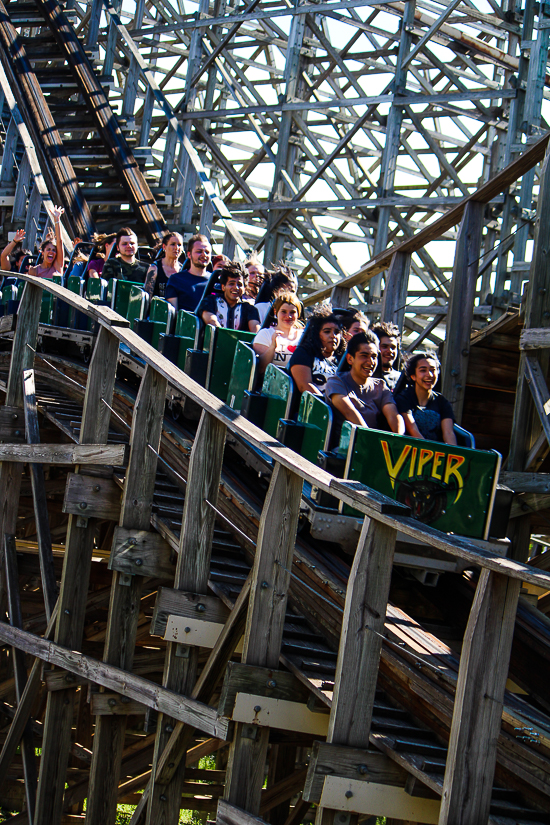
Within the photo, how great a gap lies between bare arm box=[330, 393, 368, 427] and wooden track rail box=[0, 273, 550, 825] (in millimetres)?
950

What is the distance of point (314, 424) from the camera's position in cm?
540

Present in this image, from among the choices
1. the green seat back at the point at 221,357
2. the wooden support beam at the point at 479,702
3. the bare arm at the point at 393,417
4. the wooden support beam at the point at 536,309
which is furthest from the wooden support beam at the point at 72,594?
the wooden support beam at the point at 479,702

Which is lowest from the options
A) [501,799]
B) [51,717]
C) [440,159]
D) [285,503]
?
[51,717]

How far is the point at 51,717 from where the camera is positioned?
5.30 metres

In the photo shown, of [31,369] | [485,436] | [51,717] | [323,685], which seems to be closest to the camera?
[323,685]

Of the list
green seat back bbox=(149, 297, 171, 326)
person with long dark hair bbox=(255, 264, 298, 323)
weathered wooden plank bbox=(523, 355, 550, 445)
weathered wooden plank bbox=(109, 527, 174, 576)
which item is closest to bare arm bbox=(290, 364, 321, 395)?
person with long dark hair bbox=(255, 264, 298, 323)

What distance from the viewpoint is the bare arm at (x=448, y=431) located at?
568 cm

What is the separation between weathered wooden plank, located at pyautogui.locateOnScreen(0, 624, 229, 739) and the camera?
4.16 meters

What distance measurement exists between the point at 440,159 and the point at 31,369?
306 inches

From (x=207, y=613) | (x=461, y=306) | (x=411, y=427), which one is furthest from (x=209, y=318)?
(x=207, y=613)

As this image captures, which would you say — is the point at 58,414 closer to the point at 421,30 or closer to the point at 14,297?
the point at 14,297

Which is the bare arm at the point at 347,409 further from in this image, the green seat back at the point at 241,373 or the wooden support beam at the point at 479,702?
the wooden support beam at the point at 479,702

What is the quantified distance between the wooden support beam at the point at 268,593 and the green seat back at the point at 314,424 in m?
1.45

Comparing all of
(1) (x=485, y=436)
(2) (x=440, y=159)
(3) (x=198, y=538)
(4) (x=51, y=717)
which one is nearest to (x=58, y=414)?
(4) (x=51, y=717)
